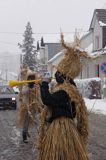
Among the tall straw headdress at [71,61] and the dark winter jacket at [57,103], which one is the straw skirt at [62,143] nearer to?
the dark winter jacket at [57,103]

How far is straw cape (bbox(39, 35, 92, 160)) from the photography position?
22.4 ft

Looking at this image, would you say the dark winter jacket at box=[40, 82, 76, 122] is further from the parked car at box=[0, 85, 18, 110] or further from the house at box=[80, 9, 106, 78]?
the house at box=[80, 9, 106, 78]

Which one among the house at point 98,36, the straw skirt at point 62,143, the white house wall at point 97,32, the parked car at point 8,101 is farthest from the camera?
the white house wall at point 97,32

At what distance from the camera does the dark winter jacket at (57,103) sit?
22.6 ft

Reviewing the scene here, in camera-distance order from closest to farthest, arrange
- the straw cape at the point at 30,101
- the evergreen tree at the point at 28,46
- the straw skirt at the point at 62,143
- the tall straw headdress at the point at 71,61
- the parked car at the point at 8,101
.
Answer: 1. the straw skirt at the point at 62,143
2. the tall straw headdress at the point at 71,61
3. the straw cape at the point at 30,101
4. the parked car at the point at 8,101
5. the evergreen tree at the point at 28,46

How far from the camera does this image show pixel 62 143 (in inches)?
269

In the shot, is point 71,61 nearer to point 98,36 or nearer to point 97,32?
point 98,36

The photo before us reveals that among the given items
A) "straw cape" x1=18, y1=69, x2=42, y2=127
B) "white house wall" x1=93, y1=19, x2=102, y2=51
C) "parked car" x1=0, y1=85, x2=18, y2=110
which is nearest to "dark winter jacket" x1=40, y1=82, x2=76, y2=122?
"straw cape" x1=18, y1=69, x2=42, y2=127

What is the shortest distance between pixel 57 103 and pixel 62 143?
1.84 ft

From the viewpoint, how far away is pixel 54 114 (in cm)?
701

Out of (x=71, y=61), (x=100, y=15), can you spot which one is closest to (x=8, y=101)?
(x=100, y=15)

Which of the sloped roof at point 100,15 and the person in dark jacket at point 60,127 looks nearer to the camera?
the person in dark jacket at point 60,127

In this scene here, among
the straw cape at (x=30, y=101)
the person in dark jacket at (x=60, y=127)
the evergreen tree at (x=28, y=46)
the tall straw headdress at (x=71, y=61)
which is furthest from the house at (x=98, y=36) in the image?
the evergreen tree at (x=28, y=46)

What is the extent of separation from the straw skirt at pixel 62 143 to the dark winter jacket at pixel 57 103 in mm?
83
